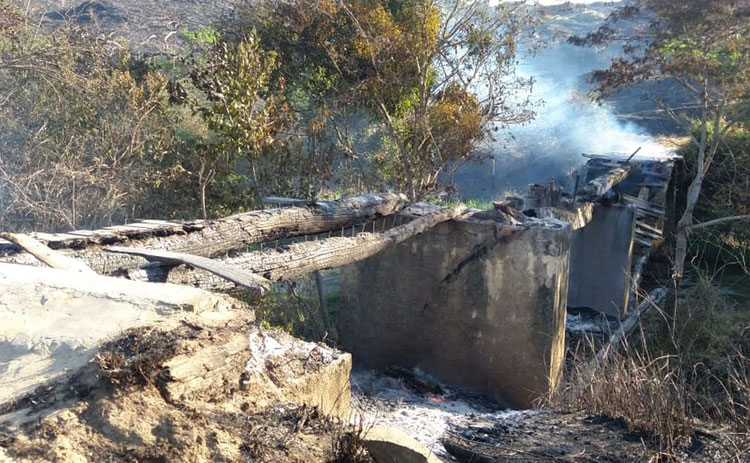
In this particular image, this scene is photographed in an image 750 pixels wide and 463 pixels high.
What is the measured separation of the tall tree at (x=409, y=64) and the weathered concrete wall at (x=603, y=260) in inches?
88.4

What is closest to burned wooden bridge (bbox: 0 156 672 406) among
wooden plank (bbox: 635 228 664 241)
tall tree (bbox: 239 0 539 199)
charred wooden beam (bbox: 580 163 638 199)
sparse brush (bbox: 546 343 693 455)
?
charred wooden beam (bbox: 580 163 638 199)

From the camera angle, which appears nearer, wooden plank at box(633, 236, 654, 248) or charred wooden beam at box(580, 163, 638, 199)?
charred wooden beam at box(580, 163, 638, 199)

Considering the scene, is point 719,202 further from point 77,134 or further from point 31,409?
point 31,409

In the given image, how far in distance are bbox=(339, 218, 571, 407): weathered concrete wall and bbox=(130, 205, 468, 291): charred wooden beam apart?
89 centimetres

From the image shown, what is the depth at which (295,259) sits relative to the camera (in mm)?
5203

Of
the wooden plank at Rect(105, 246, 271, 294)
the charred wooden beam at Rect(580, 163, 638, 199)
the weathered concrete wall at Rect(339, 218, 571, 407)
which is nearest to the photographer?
the wooden plank at Rect(105, 246, 271, 294)

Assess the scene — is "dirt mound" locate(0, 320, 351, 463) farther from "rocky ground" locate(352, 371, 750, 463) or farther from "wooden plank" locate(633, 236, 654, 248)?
"wooden plank" locate(633, 236, 654, 248)

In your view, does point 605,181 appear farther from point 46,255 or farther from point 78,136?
point 46,255

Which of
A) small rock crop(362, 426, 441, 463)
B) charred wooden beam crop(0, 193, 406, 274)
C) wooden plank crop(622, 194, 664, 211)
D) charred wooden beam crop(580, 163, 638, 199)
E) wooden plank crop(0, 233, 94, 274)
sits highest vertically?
wooden plank crop(0, 233, 94, 274)

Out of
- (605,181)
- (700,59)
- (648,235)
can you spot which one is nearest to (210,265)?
(605,181)

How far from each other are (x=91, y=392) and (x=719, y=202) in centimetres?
1293

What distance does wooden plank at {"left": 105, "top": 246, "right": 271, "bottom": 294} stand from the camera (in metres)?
4.20

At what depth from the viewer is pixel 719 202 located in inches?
513

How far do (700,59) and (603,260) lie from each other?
3477mm
